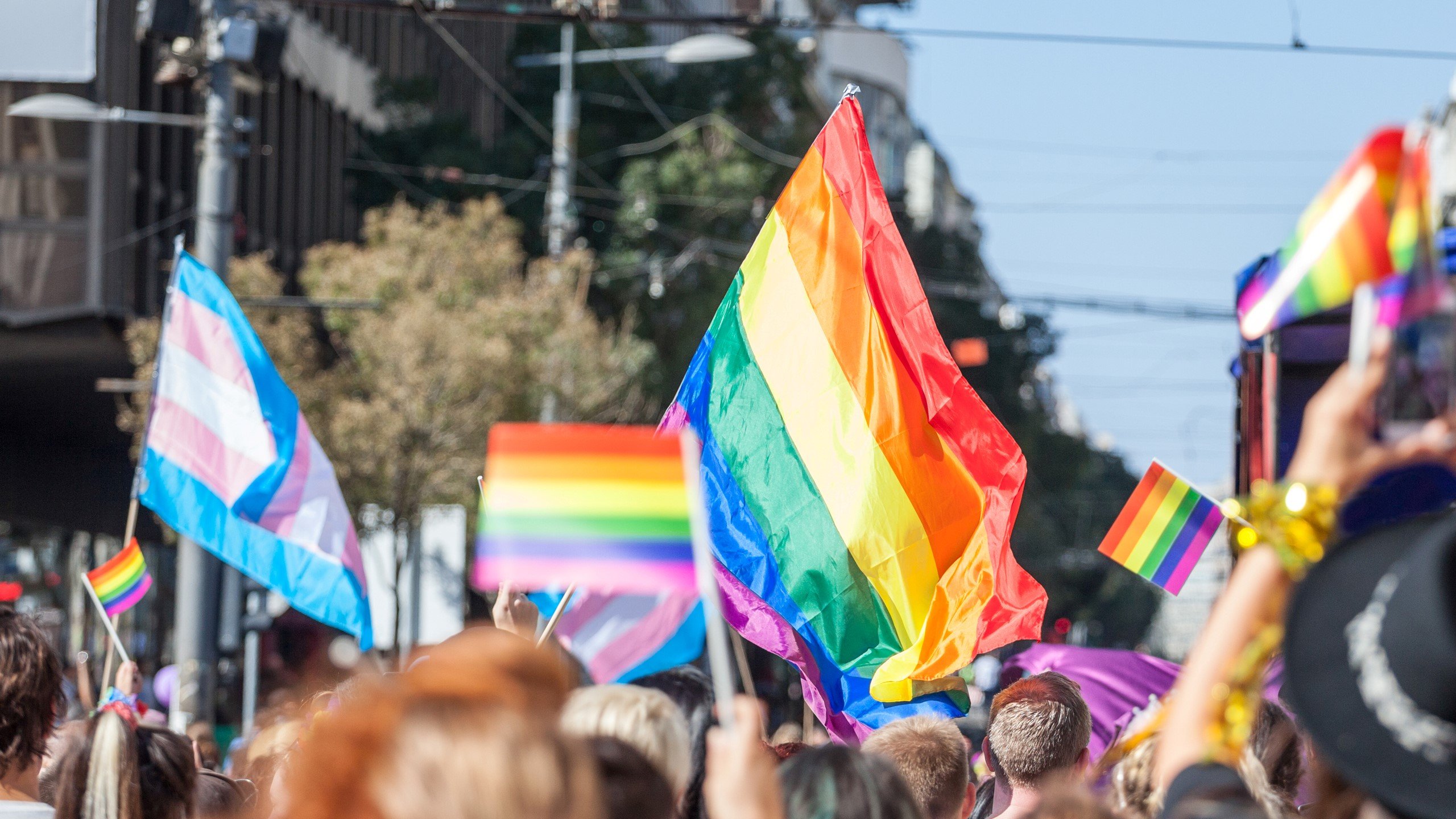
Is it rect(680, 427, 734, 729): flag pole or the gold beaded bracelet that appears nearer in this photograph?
the gold beaded bracelet

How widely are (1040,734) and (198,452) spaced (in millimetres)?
4321

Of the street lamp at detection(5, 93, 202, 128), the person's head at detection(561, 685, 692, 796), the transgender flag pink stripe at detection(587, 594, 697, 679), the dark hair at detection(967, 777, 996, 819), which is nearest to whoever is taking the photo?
the person's head at detection(561, 685, 692, 796)

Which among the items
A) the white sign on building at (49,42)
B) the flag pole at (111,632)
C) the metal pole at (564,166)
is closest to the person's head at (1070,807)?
the flag pole at (111,632)

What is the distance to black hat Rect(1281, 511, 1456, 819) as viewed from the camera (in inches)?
69.2

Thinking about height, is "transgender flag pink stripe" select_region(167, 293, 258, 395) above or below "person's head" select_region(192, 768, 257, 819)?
above

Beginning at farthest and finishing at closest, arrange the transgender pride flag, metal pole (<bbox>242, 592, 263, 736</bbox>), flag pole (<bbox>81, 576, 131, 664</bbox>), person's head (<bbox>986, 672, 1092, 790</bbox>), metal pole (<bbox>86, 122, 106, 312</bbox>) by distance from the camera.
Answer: metal pole (<bbox>86, 122, 106, 312</bbox>) < metal pole (<bbox>242, 592, 263, 736</bbox>) < the transgender pride flag < flag pole (<bbox>81, 576, 131, 664</bbox>) < person's head (<bbox>986, 672, 1092, 790</bbox>)

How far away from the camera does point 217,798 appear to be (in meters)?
4.72

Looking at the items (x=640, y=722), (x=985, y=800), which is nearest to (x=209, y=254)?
(x=985, y=800)

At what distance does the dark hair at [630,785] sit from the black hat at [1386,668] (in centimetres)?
88

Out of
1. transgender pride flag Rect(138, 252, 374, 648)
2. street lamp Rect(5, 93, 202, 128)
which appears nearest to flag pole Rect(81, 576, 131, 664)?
transgender pride flag Rect(138, 252, 374, 648)

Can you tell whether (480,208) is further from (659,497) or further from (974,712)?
(659,497)

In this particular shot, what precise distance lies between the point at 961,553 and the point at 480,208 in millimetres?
16965

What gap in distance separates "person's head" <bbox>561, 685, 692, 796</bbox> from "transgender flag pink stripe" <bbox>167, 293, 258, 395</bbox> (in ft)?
16.7

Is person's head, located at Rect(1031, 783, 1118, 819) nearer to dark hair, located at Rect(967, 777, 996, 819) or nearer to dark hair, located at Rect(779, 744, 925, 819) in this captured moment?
dark hair, located at Rect(779, 744, 925, 819)
